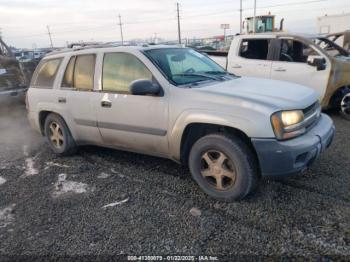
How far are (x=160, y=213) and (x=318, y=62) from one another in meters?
4.60

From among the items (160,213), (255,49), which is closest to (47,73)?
(160,213)

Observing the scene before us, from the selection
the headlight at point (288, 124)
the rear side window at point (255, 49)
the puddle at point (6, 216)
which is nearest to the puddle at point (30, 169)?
the puddle at point (6, 216)

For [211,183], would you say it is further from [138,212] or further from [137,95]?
[137,95]

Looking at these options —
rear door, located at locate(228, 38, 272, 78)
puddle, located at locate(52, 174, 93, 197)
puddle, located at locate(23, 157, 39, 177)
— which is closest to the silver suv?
puddle, located at locate(23, 157, 39, 177)

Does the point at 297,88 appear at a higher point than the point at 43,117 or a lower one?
higher

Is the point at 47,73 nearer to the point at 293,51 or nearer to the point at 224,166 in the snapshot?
the point at 224,166

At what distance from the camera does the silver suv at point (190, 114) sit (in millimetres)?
3119

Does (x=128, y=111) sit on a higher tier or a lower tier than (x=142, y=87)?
lower

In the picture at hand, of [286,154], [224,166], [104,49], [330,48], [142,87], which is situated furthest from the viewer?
[330,48]

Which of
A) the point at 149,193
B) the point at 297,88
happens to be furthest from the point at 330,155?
the point at 149,193

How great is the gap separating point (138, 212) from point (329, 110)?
5581mm

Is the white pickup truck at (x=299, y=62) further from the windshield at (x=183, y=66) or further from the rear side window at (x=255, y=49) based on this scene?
the windshield at (x=183, y=66)

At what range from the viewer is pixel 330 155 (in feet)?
14.8

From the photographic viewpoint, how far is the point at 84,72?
4547mm
